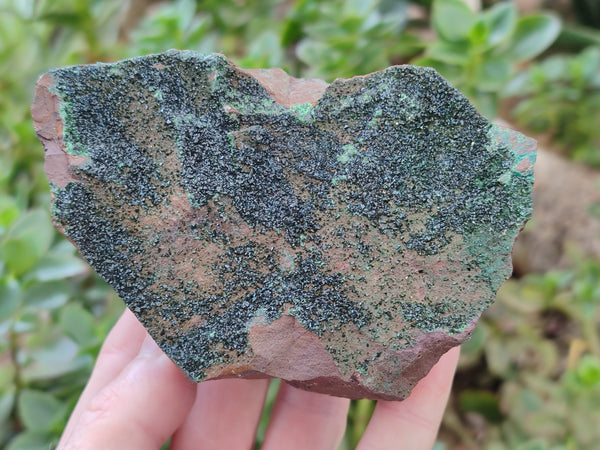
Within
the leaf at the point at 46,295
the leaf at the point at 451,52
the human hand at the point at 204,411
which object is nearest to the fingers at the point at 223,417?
the human hand at the point at 204,411

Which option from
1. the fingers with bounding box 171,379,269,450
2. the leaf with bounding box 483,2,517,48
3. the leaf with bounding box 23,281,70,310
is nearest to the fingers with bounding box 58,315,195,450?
the fingers with bounding box 171,379,269,450

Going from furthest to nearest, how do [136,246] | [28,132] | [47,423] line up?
[28,132] → [47,423] → [136,246]

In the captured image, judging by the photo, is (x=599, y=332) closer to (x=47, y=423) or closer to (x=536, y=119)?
(x=536, y=119)

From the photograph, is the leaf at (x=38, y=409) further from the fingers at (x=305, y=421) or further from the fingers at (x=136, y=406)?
the fingers at (x=305, y=421)

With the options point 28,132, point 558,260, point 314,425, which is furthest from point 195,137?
point 558,260

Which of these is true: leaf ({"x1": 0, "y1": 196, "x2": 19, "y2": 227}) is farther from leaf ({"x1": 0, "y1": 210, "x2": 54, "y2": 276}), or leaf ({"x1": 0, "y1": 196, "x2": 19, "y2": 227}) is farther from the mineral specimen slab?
the mineral specimen slab

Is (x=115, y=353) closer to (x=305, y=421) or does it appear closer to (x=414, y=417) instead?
(x=305, y=421)

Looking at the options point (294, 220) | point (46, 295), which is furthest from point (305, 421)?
point (46, 295)
